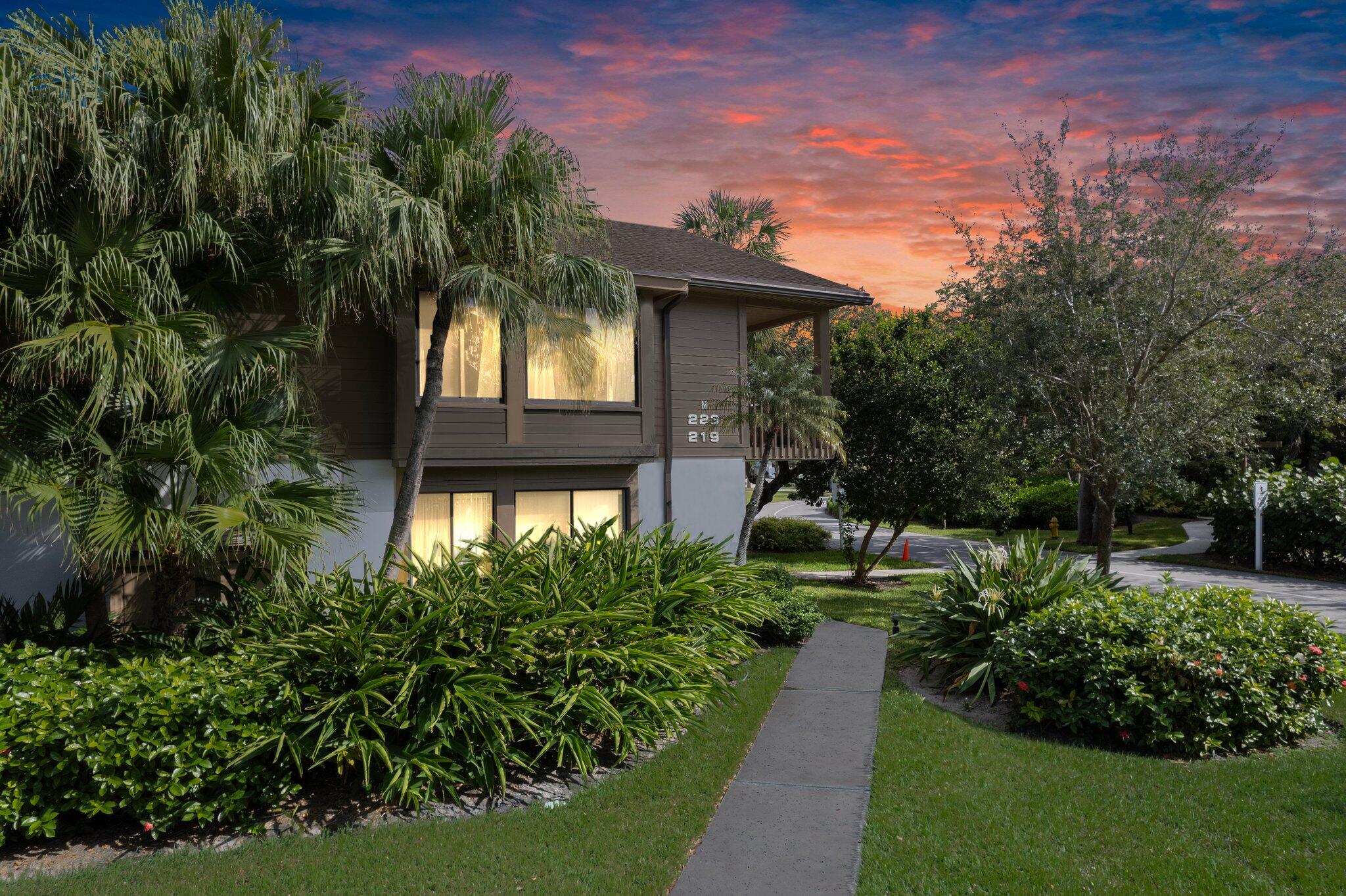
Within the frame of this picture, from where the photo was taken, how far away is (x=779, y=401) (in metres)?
15.0

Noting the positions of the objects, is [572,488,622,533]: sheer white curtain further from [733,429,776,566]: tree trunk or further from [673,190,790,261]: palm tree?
[673,190,790,261]: palm tree

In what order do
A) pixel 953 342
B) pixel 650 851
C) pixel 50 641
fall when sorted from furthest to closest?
1. pixel 953 342
2. pixel 50 641
3. pixel 650 851

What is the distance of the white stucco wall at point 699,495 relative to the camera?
14.8 m

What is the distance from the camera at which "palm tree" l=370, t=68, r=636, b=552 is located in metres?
9.66

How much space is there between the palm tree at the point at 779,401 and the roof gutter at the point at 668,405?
1069 millimetres

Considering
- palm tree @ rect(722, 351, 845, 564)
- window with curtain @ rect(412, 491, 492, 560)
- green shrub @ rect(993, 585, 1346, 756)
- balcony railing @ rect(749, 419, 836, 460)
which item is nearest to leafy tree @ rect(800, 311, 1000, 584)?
balcony railing @ rect(749, 419, 836, 460)

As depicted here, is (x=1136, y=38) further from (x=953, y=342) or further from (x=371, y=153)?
(x=371, y=153)

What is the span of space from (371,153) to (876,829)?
8550 millimetres

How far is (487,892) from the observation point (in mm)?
5207

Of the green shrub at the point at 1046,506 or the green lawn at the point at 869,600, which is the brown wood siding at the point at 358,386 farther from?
the green shrub at the point at 1046,506

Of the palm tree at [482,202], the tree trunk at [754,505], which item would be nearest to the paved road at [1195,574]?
the tree trunk at [754,505]

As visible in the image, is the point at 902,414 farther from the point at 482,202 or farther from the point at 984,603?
the point at 482,202

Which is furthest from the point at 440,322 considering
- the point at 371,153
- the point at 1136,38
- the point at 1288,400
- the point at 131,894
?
the point at 1288,400

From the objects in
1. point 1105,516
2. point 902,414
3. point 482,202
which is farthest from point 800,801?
point 902,414
